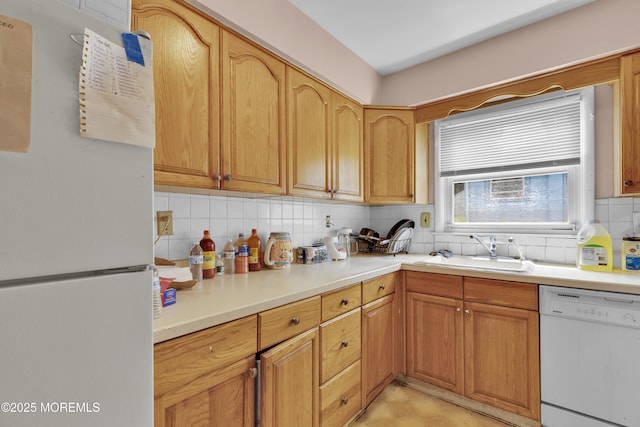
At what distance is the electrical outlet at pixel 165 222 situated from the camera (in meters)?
1.42

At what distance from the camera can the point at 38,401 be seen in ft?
1.53

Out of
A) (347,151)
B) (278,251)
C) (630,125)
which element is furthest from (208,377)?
(630,125)

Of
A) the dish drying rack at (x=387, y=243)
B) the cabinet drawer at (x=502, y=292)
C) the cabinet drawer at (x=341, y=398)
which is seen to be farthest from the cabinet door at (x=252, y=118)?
the cabinet drawer at (x=502, y=292)

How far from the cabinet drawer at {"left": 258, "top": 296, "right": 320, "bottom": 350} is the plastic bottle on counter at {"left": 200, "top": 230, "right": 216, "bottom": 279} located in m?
0.52

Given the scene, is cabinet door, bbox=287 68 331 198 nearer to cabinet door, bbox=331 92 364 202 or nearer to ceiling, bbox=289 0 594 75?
cabinet door, bbox=331 92 364 202

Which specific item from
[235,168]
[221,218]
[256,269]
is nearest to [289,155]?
[235,168]

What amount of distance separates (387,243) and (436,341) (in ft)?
2.76

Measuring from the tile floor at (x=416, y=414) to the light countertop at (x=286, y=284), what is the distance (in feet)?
2.74

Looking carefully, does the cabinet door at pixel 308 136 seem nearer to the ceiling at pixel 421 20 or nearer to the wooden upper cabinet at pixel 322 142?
the wooden upper cabinet at pixel 322 142

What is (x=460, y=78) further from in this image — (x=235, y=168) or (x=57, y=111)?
(x=57, y=111)

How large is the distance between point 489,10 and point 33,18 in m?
2.32

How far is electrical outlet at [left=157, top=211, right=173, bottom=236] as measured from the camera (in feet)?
4.66

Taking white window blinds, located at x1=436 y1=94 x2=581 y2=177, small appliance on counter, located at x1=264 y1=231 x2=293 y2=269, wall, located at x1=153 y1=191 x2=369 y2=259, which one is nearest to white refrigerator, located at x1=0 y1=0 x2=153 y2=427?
wall, located at x1=153 y1=191 x2=369 y2=259

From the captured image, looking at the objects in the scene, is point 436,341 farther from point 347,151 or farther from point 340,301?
point 347,151
